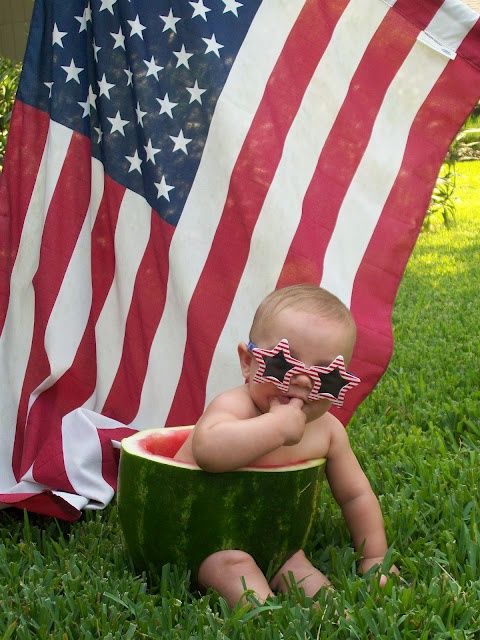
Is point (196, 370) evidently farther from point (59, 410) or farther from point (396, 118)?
point (396, 118)

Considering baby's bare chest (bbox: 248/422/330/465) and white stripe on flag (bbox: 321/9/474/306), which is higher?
white stripe on flag (bbox: 321/9/474/306)

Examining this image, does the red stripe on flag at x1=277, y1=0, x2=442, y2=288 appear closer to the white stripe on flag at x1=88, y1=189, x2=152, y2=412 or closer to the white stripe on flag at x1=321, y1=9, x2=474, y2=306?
the white stripe on flag at x1=321, y1=9, x2=474, y2=306

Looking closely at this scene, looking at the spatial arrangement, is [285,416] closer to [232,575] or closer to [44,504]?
[232,575]

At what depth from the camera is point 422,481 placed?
3232 millimetres

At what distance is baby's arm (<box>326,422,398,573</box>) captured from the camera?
9.09 ft

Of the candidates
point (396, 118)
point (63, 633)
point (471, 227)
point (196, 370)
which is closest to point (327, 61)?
point (396, 118)

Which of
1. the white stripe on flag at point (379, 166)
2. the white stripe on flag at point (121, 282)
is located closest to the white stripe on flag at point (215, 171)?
the white stripe on flag at point (121, 282)

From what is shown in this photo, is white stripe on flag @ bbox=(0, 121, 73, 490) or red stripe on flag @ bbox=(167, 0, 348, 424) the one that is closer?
red stripe on flag @ bbox=(167, 0, 348, 424)

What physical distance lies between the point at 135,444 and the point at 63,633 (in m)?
0.57

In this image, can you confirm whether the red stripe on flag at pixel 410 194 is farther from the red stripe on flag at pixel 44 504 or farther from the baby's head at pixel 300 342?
the red stripe on flag at pixel 44 504

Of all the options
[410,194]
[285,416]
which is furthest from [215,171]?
[285,416]

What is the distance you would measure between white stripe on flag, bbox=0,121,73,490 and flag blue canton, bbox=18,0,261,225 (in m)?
0.12

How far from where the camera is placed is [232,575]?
255cm

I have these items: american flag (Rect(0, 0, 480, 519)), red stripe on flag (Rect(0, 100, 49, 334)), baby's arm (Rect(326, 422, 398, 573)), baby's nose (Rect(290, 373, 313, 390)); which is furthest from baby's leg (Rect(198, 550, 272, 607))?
red stripe on flag (Rect(0, 100, 49, 334))
